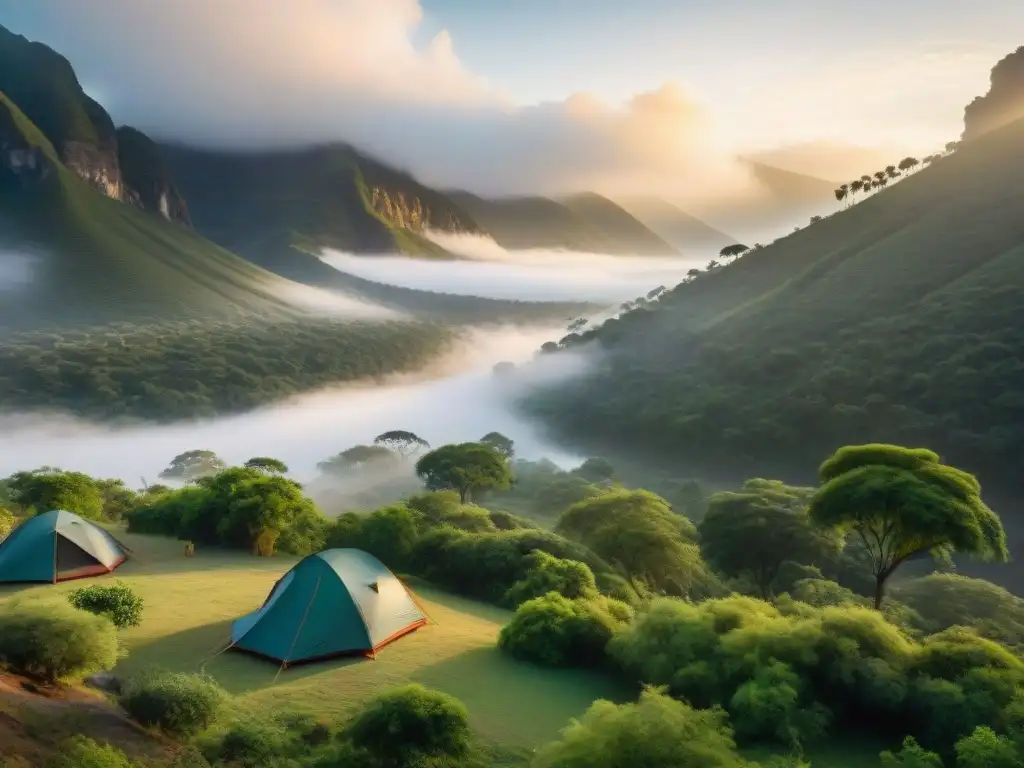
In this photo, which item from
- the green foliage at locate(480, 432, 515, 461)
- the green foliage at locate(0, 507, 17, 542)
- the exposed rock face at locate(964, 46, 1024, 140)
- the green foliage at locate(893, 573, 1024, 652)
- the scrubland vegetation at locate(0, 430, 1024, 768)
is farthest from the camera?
the exposed rock face at locate(964, 46, 1024, 140)

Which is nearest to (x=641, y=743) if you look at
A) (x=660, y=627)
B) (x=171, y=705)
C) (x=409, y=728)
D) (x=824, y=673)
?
(x=409, y=728)

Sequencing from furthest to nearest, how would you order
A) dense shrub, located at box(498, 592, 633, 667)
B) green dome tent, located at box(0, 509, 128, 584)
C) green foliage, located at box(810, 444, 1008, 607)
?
green dome tent, located at box(0, 509, 128, 584)
green foliage, located at box(810, 444, 1008, 607)
dense shrub, located at box(498, 592, 633, 667)

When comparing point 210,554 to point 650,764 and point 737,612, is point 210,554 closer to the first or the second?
point 737,612

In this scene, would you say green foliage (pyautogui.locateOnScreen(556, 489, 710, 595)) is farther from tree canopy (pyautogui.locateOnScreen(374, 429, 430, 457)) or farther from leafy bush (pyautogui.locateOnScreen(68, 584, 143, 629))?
tree canopy (pyautogui.locateOnScreen(374, 429, 430, 457))

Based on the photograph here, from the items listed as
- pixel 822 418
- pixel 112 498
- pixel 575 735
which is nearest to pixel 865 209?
pixel 822 418

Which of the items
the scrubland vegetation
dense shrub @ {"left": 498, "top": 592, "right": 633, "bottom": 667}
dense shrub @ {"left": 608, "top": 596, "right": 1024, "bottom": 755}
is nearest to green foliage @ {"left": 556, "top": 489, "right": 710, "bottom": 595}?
the scrubland vegetation

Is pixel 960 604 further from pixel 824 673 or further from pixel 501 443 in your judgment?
pixel 501 443
